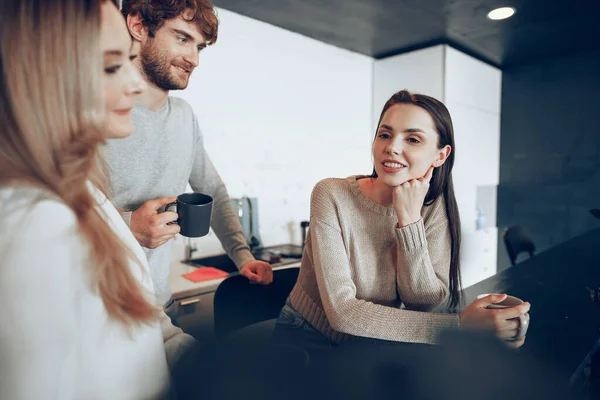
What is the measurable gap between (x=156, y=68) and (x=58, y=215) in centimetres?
45

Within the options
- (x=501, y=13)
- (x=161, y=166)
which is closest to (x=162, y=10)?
(x=161, y=166)

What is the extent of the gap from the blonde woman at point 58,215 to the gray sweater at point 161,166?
280 mm

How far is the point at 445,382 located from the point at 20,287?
0.58 metres

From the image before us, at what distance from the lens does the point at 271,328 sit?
3.54ft

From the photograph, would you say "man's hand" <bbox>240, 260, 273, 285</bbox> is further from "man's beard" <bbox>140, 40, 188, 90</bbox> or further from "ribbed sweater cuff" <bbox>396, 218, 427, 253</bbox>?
"man's beard" <bbox>140, 40, 188, 90</bbox>

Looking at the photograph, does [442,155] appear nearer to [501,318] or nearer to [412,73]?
[501,318]

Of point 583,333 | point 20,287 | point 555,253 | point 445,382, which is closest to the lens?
point 20,287

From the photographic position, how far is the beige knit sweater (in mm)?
799

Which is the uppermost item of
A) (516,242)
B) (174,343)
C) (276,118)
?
(276,118)

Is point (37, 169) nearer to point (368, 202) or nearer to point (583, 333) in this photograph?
point (368, 202)

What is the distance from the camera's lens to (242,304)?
39.8 inches

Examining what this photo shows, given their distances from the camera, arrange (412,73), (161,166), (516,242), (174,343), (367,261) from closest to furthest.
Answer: (174,343) < (161,166) < (367,261) < (412,73) < (516,242)

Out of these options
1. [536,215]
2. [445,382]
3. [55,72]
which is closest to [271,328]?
[445,382]

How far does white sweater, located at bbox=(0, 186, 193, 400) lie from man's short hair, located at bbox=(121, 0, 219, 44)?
18.6 inches
